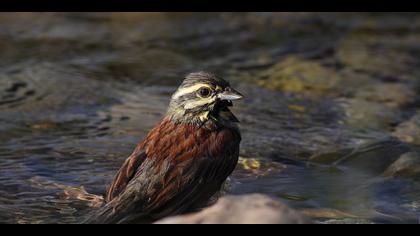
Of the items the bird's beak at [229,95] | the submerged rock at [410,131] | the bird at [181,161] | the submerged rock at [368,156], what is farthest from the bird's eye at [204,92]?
the submerged rock at [410,131]

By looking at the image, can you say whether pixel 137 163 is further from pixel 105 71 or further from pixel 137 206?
pixel 105 71

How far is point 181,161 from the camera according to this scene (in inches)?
323

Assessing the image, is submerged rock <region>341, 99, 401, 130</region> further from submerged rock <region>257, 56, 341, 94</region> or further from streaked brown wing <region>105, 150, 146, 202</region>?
streaked brown wing <region>105, 150, 146, 202</region>

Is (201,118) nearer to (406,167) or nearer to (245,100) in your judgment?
(406,167)

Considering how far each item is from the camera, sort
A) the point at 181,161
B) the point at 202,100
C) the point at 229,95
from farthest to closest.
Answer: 1. the point at 202,100
2. the point at 229,95
3. the point at 181,161

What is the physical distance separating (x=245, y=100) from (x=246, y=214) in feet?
23.1

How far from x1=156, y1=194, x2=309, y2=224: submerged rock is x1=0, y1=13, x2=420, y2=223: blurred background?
211 cm

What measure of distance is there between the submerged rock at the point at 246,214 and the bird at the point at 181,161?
5.42ft

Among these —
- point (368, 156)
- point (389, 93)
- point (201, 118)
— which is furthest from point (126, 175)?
point (389, 93)

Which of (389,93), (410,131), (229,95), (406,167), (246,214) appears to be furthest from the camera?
(389,93)

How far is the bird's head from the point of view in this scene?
28.8 ft

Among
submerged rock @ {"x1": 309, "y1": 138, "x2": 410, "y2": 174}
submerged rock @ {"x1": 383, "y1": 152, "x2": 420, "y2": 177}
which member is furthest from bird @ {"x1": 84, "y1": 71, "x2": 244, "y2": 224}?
submerged rock @ {"x1": 383, "y1": 152, "x2": 420, "y2": 177}
